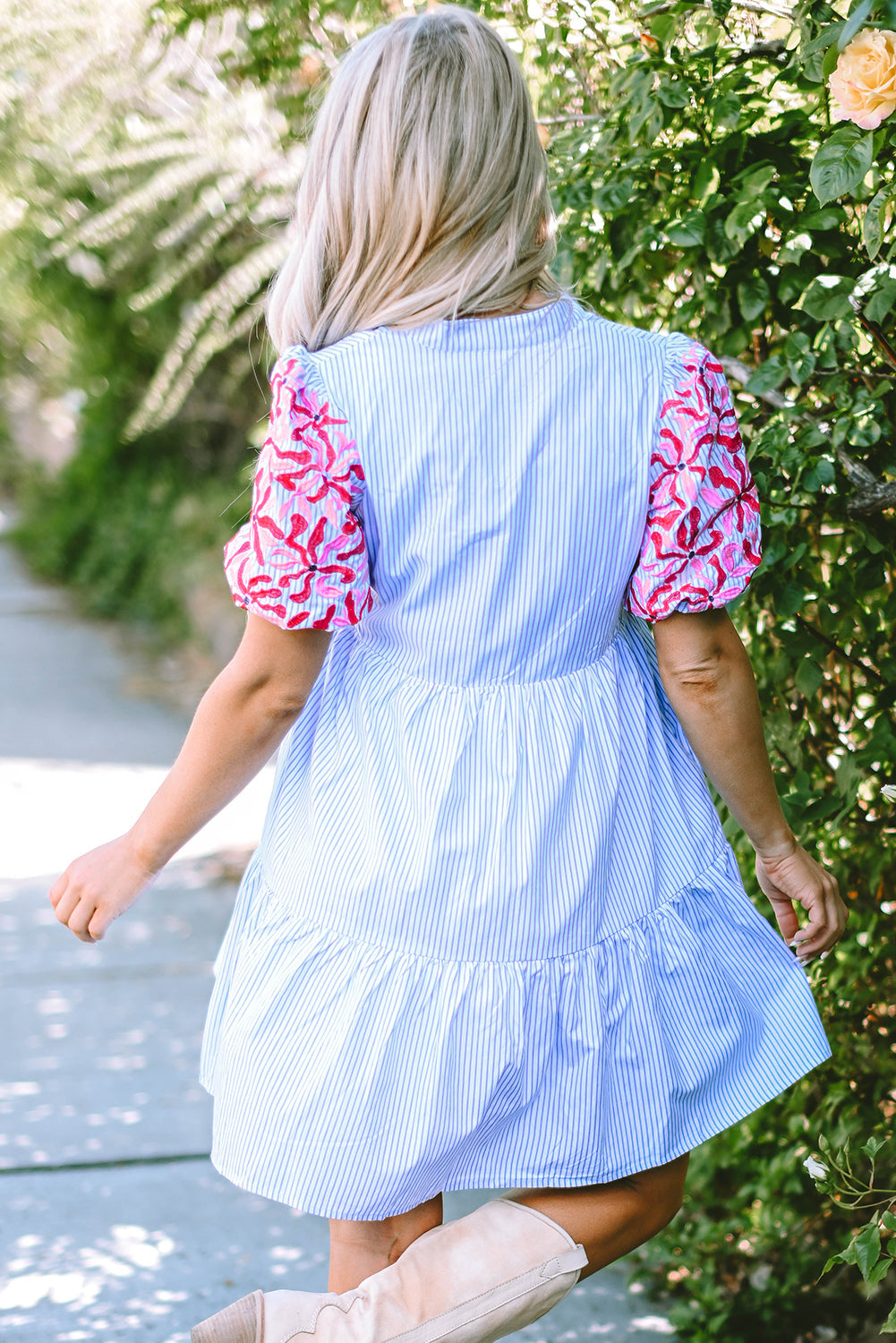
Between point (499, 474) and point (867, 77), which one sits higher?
point (867, 77)

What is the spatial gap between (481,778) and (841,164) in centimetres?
78

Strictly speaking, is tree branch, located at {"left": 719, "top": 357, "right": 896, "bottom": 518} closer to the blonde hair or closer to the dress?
the dress

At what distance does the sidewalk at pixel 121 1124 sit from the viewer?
Result: 2424 mm

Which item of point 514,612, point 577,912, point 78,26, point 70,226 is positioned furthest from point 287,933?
point 70,226

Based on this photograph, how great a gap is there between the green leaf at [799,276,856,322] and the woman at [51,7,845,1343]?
26 centimetres

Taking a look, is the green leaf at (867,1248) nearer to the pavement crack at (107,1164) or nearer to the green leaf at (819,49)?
the green leaf at (819,49)

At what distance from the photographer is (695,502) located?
4.86 ft

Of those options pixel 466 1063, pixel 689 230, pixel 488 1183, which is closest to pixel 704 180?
pixel 689 230

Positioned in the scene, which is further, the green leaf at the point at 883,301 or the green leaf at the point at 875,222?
the green leaf at the point at 883,301

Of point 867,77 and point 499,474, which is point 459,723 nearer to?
point 499,474

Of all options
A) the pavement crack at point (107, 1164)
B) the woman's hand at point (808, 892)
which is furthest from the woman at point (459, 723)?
the pavement crack at point (107, 1164)

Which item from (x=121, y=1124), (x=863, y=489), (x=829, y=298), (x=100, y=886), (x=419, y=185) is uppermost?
(x=419, y=185)

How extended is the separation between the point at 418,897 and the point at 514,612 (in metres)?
0.32

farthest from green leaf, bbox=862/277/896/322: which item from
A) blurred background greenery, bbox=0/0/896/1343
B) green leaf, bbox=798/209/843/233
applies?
green leaf, bbox=798/209/843/233
